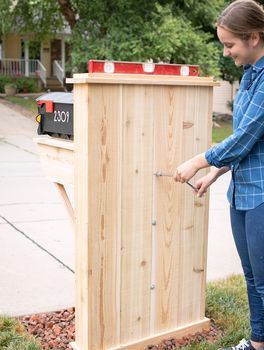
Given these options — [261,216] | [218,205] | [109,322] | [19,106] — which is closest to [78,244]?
[109,322]

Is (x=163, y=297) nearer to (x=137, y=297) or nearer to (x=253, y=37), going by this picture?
(x=137, y=297)

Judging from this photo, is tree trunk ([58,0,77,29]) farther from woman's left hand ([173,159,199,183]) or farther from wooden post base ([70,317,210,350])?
woman's left hand ([173,159,199,183])

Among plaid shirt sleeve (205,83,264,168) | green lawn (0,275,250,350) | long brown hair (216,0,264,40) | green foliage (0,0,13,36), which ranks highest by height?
green foliage (0,0,13,36)

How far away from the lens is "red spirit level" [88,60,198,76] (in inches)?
104

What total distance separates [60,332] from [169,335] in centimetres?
68

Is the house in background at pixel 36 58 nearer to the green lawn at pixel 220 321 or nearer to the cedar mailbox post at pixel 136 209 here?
the green lawn at pixel 220 321

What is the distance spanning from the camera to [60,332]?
3332mm

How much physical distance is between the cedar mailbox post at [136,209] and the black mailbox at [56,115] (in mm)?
207

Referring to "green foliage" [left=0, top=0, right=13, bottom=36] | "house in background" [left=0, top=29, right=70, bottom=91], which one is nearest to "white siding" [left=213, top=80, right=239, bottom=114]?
"house in background" [left=0, top=29, right=70, bottom=91]

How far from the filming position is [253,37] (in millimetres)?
2445

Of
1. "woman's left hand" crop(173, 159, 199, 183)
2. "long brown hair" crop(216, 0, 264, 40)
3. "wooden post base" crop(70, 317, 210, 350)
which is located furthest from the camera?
"wooden post base" crop(70, 317, 210, 350)

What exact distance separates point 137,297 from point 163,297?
0.65ft

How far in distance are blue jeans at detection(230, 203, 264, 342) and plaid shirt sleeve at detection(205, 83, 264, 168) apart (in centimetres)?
27

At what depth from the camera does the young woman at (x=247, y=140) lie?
2422mm
